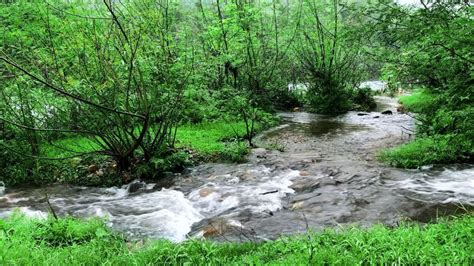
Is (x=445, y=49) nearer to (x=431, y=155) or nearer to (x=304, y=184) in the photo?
(x=304, y=184)

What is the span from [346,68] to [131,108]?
589 inches

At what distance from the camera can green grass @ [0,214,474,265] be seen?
4137mm

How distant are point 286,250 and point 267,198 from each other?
297cm

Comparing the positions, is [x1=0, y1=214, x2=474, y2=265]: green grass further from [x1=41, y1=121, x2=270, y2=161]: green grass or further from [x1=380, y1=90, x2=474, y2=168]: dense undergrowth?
[x1=41, y1=121, x2=270, y2=161]: green grass

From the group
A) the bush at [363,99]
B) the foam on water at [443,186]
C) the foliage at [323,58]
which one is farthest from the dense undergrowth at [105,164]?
the bush at [363,99]

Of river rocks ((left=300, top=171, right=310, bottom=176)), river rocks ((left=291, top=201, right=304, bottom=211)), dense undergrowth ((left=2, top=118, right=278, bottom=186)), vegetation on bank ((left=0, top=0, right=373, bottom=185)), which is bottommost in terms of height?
river rocks ((left=291, top=201, right=304, bottom=211))

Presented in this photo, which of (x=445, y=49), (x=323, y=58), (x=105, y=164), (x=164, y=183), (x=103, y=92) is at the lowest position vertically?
(x=164, y=183)

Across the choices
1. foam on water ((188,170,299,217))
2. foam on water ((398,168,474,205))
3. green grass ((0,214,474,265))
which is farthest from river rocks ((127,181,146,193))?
foam on water ((398,168,474,205))

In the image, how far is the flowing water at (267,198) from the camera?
20.7ft

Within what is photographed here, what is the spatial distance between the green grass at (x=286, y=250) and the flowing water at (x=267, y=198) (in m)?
1.00

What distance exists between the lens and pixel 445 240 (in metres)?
4.53

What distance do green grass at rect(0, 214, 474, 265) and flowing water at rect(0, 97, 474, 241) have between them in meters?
1.00

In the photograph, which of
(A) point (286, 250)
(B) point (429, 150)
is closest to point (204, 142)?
(B) point (429, 150)

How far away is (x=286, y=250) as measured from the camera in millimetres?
4570
